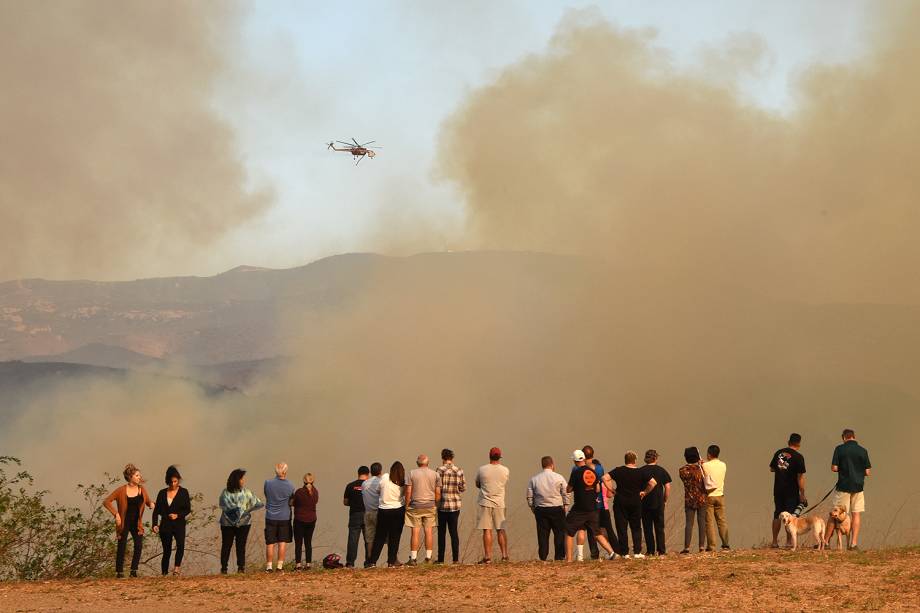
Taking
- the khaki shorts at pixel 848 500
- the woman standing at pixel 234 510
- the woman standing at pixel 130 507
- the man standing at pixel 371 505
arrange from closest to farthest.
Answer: the woman standing at pixel 130 507 → the woman standing at pixel 234 510 → the khaki shorts at pixel 848 500 → the man standing at pixel 371 505

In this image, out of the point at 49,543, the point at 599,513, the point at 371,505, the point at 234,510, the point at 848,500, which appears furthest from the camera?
the point at 49,543

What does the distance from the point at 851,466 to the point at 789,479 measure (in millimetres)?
1041

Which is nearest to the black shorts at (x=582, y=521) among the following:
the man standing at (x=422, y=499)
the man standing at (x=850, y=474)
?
the man standing at (x=422, y=499)

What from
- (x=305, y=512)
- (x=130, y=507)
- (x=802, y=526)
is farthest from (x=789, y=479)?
(x=130, y=507)

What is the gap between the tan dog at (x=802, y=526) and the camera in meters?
18.0

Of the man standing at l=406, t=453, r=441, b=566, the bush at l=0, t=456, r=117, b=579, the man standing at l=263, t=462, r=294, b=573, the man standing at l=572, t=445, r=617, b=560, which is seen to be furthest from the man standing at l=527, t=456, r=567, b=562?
the bush at l=0, t=456, r=117, b=579

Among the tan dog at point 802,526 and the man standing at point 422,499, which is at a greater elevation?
the man standing at point 422,499

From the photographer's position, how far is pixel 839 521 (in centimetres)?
1812

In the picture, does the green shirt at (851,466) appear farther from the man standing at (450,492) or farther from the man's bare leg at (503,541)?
the man standing at (450,492)

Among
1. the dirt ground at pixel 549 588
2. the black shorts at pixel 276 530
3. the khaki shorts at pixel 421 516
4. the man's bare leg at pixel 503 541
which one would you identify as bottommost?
the dirt ground at pixel 549 588

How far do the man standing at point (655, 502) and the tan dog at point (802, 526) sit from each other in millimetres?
2028

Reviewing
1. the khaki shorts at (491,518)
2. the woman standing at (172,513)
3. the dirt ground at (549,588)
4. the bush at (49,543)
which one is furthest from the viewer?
the bush at (49,543)

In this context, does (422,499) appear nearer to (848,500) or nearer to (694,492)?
(694,492)

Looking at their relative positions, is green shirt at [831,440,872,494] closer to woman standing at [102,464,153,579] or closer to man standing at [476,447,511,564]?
man standing at [476,447,511,564]
